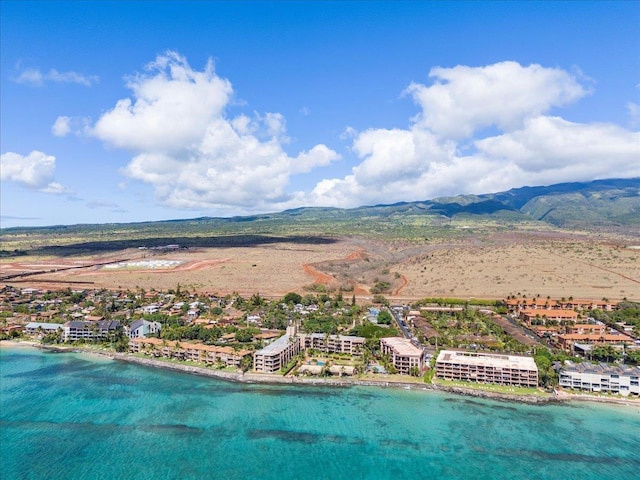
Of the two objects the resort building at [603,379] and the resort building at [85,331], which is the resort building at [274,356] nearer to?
the resort building at [85,331]

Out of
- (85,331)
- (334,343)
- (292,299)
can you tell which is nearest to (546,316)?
(334,343)

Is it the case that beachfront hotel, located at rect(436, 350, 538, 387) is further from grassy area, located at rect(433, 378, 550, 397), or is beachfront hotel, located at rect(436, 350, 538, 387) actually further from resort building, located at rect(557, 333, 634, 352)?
resort building, located at rect(557, 333, 634, 352)

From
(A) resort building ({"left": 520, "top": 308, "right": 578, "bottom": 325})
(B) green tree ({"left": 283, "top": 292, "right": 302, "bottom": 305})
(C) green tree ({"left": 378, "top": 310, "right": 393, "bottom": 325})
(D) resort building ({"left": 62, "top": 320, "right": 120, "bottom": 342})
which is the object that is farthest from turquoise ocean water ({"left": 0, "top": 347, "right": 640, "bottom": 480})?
(B) green tree ({"left": 283, "top": 292, "right": 302, "bottom": 305})

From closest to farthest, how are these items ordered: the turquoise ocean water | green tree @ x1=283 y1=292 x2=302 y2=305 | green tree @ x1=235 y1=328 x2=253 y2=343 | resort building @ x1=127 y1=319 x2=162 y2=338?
the turquoise ocean water → green tree @ x1=235 y1=328 x2=253 y2=343 → resort building @ x1=127 y1=319 x2=162 y2=338 → green tree @ x1=283 y1=292 x2=302 y2=305

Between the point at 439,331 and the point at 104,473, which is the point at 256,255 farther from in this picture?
the point at 104,473

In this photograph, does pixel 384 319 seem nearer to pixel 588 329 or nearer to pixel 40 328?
pixel 588 329

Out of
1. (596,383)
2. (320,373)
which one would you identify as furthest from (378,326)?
(596,383)
